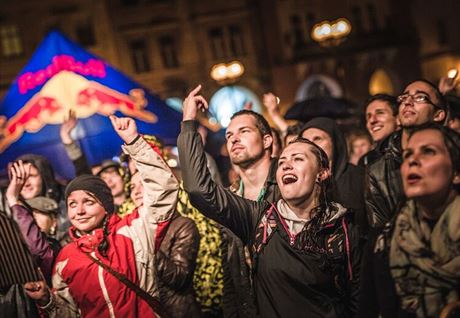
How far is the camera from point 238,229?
13.2 ft

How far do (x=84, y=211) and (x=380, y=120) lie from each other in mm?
2690

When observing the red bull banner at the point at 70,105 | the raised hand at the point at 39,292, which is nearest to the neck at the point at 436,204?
the raised hand at the point at 39,292

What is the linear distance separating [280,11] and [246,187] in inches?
1188

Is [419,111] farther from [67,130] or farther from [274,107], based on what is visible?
[67,130]

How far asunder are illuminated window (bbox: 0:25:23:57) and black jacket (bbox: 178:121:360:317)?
1238 inches

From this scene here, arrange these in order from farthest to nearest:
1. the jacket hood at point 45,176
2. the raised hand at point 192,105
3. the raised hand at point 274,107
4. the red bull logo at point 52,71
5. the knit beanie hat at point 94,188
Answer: the red bull logo at point 52,71, the raised hand at point 274,107, the jacket hood at point 45,176, the knit beanie hat at point 94,188, the raised hand at point 192,105

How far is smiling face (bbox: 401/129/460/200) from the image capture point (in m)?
2.82

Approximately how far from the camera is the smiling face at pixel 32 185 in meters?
5.97

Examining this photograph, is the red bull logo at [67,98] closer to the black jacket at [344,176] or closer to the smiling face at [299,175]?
the black jacket at [344,176]

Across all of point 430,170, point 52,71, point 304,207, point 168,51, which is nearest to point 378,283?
point 430,170

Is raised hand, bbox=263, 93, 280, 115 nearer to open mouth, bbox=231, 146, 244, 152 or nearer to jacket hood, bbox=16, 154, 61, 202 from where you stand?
open mouth, bbox=231, 146, 244, 152

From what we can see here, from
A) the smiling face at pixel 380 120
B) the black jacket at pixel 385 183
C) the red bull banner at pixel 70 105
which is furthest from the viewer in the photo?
the red bull banner at pixel 70 105

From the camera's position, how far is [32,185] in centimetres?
601

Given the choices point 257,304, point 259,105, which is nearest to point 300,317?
point 257,304
